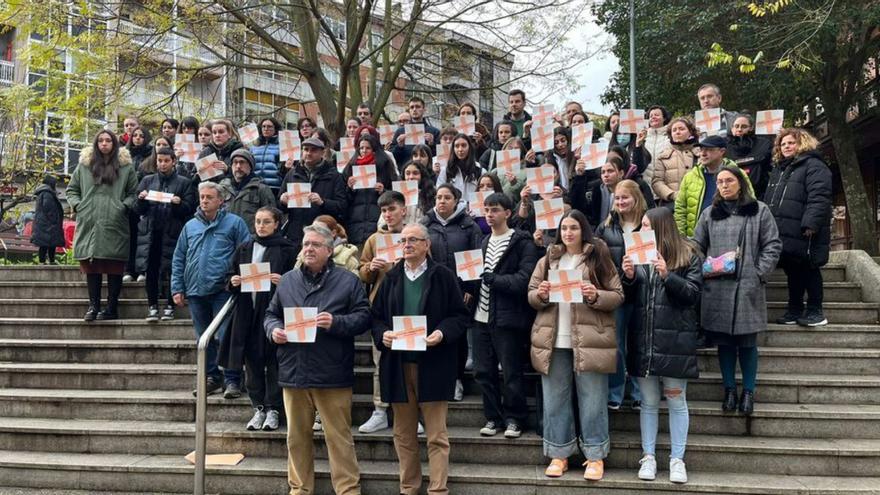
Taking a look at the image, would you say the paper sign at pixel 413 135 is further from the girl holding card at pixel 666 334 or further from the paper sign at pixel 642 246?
the paper sign at pixel 642 246

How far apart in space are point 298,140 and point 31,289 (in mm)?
4279

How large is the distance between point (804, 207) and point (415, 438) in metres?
4.58

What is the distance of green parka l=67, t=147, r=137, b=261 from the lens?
754 centimetres

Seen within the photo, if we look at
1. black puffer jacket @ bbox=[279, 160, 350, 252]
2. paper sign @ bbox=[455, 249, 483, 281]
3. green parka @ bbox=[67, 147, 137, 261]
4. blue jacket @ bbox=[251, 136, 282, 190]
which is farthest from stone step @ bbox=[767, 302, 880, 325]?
green parka @ bbox=[67, 147, 137, 261]

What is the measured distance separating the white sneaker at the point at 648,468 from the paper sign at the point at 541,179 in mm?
2607

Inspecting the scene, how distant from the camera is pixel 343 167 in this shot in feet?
26.8

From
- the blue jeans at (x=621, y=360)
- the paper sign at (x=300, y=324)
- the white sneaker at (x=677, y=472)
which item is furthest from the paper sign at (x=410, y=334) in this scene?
the white sneaker at (x=677, y=472)

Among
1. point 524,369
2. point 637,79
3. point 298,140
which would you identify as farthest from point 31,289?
point 637,79

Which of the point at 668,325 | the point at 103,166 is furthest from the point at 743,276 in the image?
the point at 103,166

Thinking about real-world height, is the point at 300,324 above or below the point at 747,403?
above

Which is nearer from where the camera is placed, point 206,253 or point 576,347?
point 576,347

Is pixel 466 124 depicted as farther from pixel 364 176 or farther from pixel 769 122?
pixel 769 122

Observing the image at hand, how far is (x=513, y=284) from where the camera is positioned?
5.47m

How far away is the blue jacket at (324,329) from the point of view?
5.10 metres
